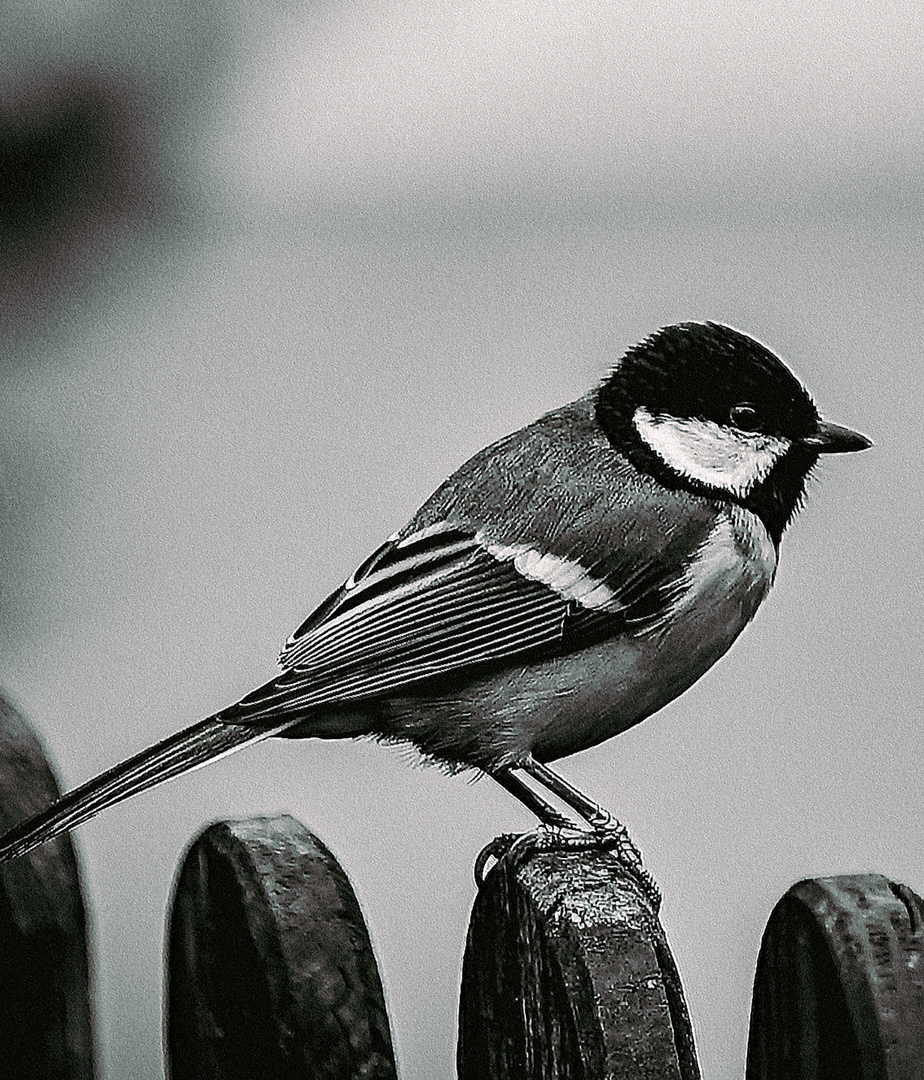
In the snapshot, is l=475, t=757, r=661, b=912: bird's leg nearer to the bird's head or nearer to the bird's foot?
the bird's foot

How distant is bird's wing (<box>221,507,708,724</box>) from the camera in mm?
617

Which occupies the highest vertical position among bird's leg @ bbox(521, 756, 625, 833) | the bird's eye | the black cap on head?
the black cap on head

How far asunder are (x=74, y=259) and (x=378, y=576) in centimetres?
57

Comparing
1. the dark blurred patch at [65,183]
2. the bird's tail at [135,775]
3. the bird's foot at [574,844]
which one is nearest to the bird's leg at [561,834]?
the bird's foot at [574,844]

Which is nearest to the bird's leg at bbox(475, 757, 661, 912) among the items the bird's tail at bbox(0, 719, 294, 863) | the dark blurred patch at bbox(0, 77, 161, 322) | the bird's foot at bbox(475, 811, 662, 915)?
the bird's foot at bbox(475, 811, 662, 915)

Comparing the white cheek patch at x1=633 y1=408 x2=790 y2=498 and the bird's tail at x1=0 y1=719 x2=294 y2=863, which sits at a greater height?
the white cheek patch at x1=633 y1=408 x2=790 y2=498

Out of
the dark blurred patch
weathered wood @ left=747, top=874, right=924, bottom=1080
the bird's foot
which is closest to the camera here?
weathered wood @ left=747, top=874, right=924, bottom=1080

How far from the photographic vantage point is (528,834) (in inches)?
22.0

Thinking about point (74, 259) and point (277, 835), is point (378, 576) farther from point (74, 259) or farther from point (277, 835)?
point (74, 259)

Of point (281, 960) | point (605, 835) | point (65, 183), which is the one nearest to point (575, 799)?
point (605, 835)

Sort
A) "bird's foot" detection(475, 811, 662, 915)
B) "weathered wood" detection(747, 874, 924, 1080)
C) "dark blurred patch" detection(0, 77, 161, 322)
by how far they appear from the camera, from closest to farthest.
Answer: "weathered wood" detection(747, 874, 924, 1080)
"bird's foot" detection(475, 811, 662, 915)
"dark blurred patch" detection(0, 77, 161, 322)

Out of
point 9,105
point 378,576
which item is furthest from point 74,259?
point 378,576

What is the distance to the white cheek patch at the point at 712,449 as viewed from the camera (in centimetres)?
63

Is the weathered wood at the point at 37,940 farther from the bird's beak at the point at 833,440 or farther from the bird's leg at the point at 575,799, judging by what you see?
the bird's beak at the point at 833,440
